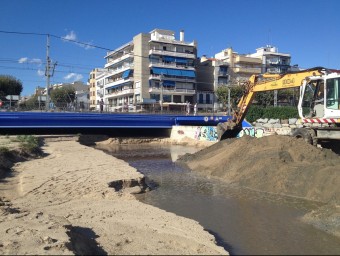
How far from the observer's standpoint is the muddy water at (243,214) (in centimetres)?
898

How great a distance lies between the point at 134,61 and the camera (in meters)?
91.9

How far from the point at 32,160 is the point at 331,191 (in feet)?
56.7

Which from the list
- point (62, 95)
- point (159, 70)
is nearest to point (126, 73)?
point (159, 70)

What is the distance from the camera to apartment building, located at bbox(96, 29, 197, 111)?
8831cm

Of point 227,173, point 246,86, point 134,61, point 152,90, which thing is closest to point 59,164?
point 227,173

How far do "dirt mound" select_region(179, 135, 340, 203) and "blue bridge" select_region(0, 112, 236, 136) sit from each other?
22598 millimetres

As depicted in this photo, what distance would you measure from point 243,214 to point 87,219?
16.5 ft

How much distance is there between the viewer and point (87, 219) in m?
10.2

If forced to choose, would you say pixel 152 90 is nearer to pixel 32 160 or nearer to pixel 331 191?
pixel 32 160

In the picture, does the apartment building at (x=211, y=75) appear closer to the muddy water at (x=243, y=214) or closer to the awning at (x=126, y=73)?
the awning at (x=126, y=73)

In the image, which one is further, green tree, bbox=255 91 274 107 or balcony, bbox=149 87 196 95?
balcony, bbox=149 87 196 95

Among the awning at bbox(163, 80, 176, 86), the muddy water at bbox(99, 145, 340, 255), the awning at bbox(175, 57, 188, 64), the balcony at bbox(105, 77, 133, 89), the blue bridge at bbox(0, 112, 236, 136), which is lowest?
the muddy water at bbox(99, 145, 340, 255)

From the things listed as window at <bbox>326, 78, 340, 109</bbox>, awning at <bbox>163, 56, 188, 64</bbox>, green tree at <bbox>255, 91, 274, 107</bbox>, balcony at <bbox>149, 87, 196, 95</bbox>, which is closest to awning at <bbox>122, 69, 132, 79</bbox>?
balcony at <bbox>149, 87, 196, 95</bbox>

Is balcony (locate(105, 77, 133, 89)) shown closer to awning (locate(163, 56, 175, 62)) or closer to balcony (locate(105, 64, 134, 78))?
balcony (locate(105, 64, 134, 78))
